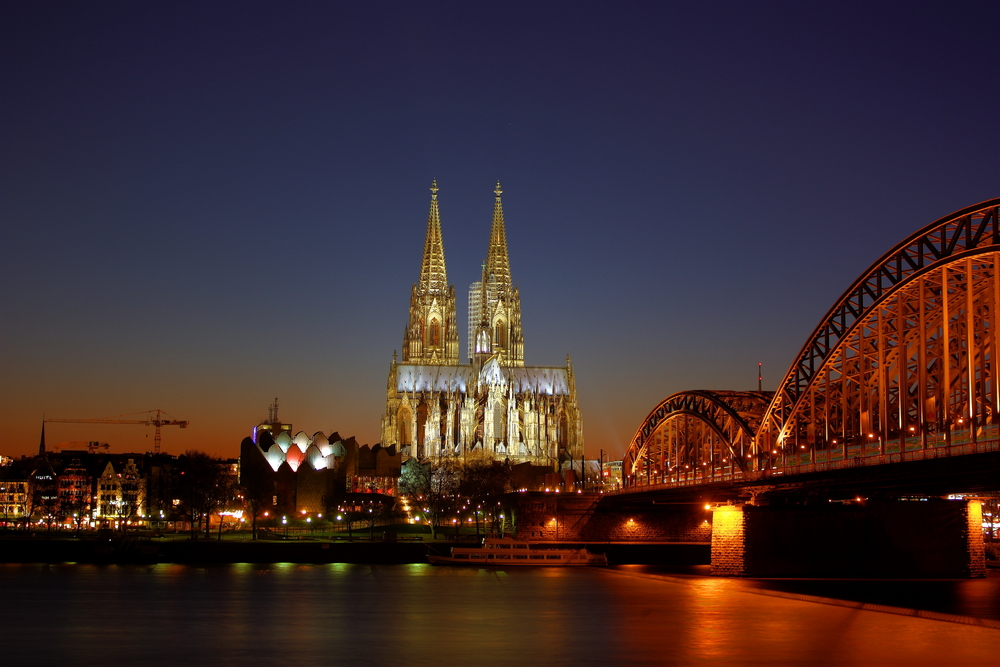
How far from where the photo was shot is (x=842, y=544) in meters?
79.6

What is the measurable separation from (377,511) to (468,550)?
192ft

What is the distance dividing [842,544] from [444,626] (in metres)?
35.9

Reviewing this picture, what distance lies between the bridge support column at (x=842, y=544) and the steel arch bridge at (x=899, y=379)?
363 centimetres

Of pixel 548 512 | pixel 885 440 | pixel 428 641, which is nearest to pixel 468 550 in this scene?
pixel 548 512

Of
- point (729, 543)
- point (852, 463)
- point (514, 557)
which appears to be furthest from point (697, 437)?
point (852, 463)

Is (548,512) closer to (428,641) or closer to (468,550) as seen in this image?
(468,550)

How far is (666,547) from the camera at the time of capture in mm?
107875

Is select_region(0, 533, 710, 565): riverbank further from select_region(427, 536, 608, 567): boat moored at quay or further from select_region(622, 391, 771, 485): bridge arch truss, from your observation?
select_region(622, 391, 771, 485): bridge arch truss

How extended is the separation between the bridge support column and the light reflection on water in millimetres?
2927

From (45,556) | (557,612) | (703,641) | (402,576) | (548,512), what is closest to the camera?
(703,641)

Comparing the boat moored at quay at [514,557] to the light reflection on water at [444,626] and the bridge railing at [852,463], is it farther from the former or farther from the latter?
the light reflection on water at [444,626]

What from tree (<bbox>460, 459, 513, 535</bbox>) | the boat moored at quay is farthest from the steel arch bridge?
tree (<bbox>460, 459, 513, 535</bbox>)

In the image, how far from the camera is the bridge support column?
3108 inches

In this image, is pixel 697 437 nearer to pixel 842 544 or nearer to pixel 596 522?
pixel 596 522
